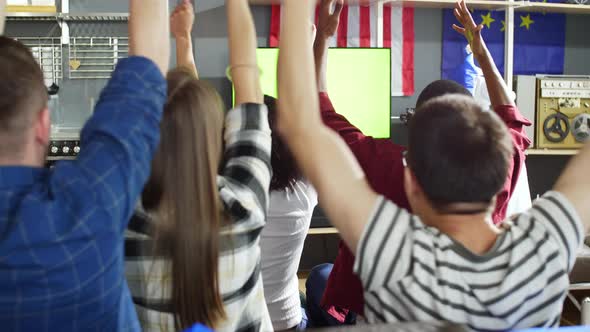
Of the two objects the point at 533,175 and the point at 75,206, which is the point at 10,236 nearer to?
the point at 75,206

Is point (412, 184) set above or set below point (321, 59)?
below

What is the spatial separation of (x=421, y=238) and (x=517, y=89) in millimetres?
3613

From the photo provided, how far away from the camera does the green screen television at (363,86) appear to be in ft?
14.0

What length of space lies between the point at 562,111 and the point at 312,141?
12.3 ft

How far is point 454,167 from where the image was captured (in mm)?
979

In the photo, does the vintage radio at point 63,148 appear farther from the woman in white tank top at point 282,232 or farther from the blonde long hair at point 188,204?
the blonde long hair at point 188,204

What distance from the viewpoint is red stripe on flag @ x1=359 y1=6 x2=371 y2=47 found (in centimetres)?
447

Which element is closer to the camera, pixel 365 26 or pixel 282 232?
pixel 282 232

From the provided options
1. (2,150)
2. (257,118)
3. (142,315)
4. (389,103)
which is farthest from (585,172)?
(389,103)

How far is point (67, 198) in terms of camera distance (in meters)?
0.74

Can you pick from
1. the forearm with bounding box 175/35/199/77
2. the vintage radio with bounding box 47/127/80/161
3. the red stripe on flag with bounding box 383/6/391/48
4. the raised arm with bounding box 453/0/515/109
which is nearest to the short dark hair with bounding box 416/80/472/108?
the raised arm with bounding box 453/0/515/109

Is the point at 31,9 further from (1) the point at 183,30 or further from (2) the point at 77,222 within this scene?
(2) the point at 77,222

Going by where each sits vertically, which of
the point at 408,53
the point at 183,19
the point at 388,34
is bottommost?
the point at 183,19

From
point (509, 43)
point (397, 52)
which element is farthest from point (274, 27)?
point (509, 43)
